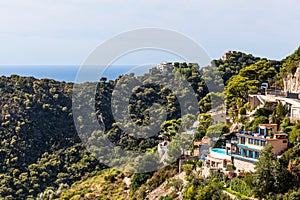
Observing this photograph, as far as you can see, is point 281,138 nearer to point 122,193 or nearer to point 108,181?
point 122,193

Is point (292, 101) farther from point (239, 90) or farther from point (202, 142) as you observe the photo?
point (239, 90)

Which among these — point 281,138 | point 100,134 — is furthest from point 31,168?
point 281,138

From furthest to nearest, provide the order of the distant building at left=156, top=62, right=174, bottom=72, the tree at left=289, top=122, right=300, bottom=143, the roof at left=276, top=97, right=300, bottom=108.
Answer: the distant building at left=156, top=62, right=174, bottom=72, the roof at left=276, top=97, right=300, bottom=108, the tree at left=289, top=122, right=300, bottom=143

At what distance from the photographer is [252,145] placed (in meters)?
15.3

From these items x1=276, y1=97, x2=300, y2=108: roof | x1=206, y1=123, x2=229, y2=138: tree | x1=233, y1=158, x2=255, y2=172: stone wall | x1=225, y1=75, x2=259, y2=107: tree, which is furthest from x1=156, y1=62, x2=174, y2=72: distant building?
x1=233, y1=158, x2=255, y2=172: stone wall

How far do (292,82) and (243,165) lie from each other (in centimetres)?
661

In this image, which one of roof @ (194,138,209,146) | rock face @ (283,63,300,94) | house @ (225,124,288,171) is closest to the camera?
house @ (225,124,288,171)

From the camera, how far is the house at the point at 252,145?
578 inches

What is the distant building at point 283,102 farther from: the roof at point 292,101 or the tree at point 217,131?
the tree at point 217,131

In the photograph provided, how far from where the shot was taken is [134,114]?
30953mm

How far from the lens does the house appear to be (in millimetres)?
14680

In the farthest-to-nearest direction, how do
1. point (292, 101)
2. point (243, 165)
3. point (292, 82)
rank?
point (292, 82), point (292, 101), point (243, 165)

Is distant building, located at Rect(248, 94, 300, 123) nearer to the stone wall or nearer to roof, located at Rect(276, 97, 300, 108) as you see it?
roof, located at Rect(276, 97, 300, 108)

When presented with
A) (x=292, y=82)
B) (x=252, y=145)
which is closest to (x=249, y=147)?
(x=252, y=145)
